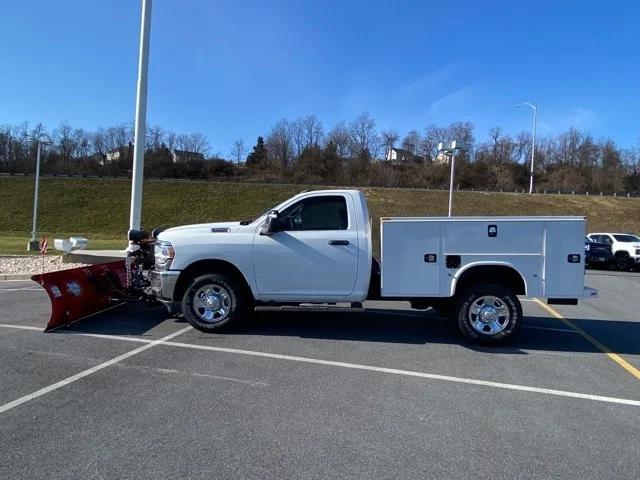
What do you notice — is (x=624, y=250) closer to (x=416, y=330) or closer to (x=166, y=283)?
(x=416, y=330)

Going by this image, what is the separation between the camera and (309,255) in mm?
7066

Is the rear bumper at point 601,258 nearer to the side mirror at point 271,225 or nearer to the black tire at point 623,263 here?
the black tire at point 623,263

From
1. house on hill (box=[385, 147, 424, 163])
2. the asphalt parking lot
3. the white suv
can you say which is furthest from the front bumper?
house on hill (box=[385, 147, 424, 163])

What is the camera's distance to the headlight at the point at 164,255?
7266 mm

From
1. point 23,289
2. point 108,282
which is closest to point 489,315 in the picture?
point 108,282

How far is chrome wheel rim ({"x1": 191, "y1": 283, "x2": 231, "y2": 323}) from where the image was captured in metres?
7.23

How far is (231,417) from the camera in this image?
4.29 metres

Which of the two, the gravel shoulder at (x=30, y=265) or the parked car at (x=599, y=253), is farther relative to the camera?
the parked car at (x=599, y=253)

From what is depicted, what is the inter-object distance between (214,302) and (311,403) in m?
3.02

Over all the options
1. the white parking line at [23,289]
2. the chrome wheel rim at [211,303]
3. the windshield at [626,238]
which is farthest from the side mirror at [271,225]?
the windshield at [626,238]

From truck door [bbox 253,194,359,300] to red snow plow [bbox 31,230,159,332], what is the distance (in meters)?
2.41

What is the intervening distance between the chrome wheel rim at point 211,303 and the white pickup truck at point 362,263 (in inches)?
0.6

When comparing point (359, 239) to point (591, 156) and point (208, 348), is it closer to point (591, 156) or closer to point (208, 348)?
point (208, 348)

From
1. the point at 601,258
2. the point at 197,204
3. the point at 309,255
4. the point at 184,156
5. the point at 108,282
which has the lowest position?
the point at 108,282
